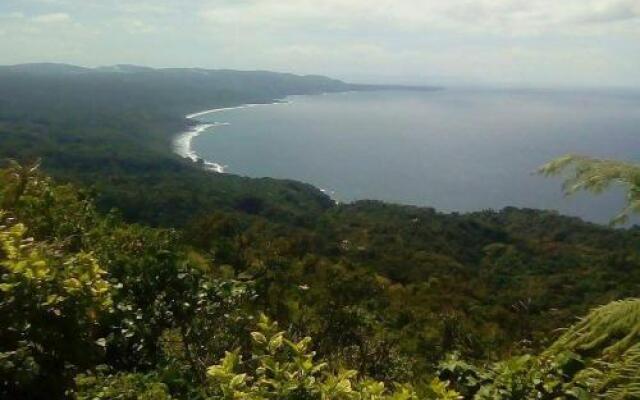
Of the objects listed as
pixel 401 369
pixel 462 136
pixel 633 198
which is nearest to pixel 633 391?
pixel 633 198

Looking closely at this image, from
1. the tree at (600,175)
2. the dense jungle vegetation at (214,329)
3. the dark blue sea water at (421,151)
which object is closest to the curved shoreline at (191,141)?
the dark blue sea water at (421,151)

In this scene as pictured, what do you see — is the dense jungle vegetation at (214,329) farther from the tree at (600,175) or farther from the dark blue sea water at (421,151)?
the dark blue sea water at (421,151)

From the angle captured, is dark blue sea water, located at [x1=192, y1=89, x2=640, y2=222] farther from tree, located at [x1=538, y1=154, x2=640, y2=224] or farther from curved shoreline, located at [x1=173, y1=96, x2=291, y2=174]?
tree, located at [x1=538, y1=154, x2=640, y2=224]

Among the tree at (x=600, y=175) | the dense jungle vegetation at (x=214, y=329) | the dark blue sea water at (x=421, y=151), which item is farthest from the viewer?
the dark blue sea water at (x=421, y=151)

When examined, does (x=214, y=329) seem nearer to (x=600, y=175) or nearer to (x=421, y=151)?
(x=600, y=175)

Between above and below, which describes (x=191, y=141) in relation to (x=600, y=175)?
below

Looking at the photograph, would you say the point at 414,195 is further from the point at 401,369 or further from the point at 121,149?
the point at 401,369

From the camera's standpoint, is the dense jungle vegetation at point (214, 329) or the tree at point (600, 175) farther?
the tree at point (600, 175)

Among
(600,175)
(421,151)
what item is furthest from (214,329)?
(421,151)
